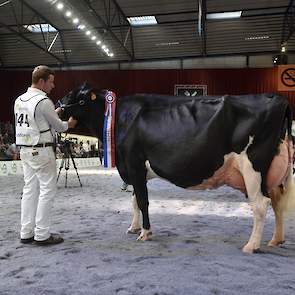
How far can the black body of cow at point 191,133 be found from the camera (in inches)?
137

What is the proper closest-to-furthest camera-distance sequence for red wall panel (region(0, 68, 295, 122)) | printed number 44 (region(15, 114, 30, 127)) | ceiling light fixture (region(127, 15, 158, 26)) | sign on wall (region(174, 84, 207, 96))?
printed number 44 (region(15, 114, 30, 127)) → ceiling light fixture (region(127, 15, 158, 26)) → red wall panel (region(0, 68, 295, 122)) → sign on wall (region(174, 84, 207, 96))

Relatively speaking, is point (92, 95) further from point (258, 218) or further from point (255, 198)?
point (258, 218)

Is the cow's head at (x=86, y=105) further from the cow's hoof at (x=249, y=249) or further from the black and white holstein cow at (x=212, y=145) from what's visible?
the cow's hoof at (x=249, y=249)

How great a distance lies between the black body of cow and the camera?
349 centimetres

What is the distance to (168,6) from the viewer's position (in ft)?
50.0

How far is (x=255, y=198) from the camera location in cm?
350

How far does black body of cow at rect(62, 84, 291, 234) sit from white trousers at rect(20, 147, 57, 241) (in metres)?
0.68

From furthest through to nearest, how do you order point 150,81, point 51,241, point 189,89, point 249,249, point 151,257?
point 150,81 < point 189,89 < point 51,241 < point 249,249 < point 151,257

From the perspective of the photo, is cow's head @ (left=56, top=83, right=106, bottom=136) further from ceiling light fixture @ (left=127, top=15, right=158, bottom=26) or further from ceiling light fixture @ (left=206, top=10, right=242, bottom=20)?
ceiling light fixture @ (left=127, top=15, right=158, bottom=26)

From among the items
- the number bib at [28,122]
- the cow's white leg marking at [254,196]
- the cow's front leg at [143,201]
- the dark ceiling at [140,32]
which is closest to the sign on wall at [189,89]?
the dark ceiling at [140,32]

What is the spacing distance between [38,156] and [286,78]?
624 inches

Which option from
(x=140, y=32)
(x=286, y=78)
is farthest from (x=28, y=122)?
(x=286, y=78)

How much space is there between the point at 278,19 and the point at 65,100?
14315mm

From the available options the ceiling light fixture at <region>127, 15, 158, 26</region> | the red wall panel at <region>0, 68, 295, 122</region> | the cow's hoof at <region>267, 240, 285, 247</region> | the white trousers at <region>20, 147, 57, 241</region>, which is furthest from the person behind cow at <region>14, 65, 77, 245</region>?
the red wall panel at <region>0, 68, 295, 122</region>
